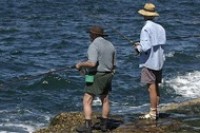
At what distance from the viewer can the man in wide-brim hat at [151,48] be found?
940 cm

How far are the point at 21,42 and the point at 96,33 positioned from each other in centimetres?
1426

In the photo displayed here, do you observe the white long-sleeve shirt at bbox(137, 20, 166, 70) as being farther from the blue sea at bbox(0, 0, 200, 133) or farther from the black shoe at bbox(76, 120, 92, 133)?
the blue sea at bbox(0, 0, 200, 133)

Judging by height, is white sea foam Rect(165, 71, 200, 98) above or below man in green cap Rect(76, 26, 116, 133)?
below

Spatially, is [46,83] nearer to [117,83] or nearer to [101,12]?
[117,83]

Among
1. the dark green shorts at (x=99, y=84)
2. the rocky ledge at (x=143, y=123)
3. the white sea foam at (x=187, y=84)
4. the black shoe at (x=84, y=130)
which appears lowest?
the white sea foam at (x=187, y=84)

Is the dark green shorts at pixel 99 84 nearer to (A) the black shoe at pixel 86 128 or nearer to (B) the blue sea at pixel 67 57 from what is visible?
(A) the black shoe at pixel 86 128

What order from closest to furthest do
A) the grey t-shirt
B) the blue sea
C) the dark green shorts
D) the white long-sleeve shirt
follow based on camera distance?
the grey t-shirt, the dark green shorts, the white long-sleeve shirt, the blue sea

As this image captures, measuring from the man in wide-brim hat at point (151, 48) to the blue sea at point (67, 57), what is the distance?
7.96 ft

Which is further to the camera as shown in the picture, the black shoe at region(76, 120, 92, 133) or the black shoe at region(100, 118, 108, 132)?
the black shoe at region(100, 118, 108, 132)

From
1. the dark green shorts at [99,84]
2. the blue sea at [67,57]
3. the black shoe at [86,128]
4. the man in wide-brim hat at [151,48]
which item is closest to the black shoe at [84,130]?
the black shoe at [86,128]

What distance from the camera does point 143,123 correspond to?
989cm

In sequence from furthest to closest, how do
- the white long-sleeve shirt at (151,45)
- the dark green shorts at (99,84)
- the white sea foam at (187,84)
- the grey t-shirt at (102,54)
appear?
the white sea foam at (187,84) → the white long-sleeve shirt at (151,45) → the dark green shorts at (99,84) → the grey t-shirt at (102,54)

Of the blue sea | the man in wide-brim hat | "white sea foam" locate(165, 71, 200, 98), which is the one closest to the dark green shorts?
the man in wide-brim hat

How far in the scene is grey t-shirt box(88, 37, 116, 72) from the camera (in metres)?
9.06
